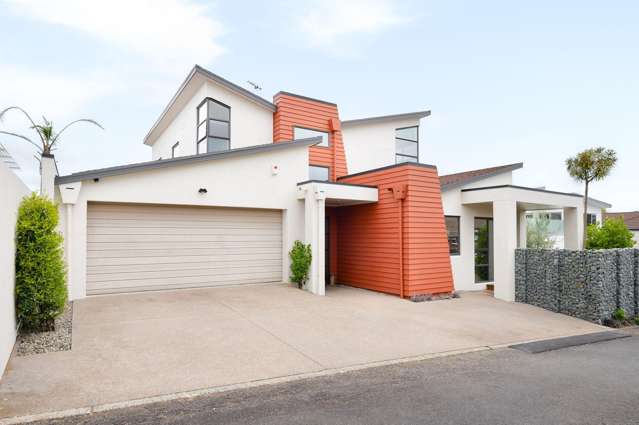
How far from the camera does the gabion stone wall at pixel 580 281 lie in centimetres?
963

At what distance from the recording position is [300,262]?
37.2 feet

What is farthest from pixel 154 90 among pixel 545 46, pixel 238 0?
pixel 545 46

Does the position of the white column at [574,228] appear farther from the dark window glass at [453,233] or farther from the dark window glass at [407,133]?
the dark window glass at [407,133]

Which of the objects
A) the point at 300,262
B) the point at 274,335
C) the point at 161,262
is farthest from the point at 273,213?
the point at 274,335

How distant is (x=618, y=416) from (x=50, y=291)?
8.01 m

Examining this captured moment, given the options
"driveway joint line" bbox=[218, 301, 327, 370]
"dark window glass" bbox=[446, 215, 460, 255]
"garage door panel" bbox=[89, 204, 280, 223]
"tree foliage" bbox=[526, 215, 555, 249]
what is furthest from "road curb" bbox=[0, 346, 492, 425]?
"tree foliage" bbox=[526, 215, 555, 249]

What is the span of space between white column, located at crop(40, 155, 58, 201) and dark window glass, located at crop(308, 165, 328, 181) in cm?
785

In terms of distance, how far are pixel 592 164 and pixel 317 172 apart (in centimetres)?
1166

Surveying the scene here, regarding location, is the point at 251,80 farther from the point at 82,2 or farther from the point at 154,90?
the point at 82,2

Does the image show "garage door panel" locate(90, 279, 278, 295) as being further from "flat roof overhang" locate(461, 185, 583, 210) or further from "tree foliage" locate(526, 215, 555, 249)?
"tree foliage" locate(526, 215, 555, 249)

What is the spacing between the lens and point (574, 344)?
7387 millimetres

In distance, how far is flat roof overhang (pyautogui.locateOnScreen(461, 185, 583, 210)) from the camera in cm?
1202

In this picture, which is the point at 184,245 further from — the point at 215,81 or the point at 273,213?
the point at 215,81

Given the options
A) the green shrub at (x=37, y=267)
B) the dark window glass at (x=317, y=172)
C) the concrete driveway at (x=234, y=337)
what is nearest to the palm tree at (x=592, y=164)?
the concrete driveway at (x=234, y=337)
